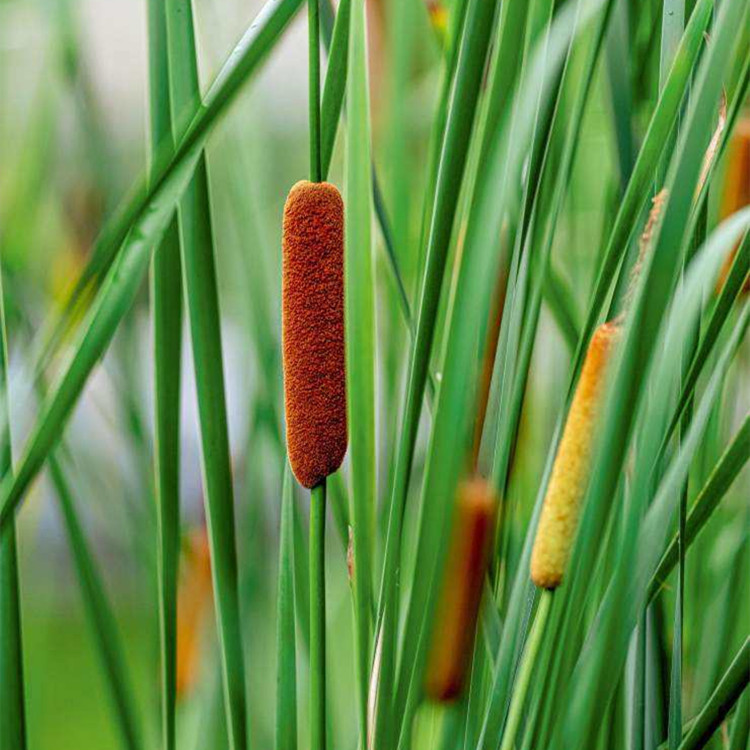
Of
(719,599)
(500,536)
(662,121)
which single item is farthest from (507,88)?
(719,599)

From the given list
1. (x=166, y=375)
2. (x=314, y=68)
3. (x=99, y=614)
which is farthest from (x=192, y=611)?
(x=314, y=68)

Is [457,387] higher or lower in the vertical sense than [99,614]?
higher

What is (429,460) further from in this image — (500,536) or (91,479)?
(91,479)

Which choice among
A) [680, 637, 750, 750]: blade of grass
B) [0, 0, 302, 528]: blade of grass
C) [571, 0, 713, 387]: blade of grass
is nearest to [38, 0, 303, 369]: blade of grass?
[0, 0, 302, 528]: blade of grass

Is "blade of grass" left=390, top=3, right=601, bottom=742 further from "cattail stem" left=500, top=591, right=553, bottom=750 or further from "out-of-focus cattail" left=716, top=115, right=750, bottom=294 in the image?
"out-of-focus cattail" left=716, top=115, right=750, bottom=294

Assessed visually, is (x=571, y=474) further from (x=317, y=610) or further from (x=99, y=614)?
(x=99, y=614)
